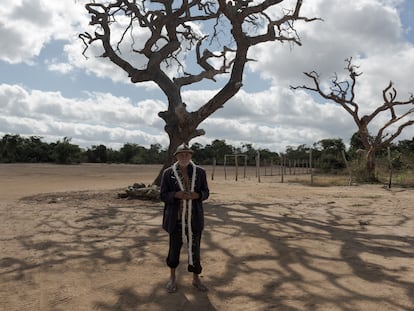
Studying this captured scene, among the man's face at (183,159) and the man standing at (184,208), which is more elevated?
the man's face at (183,159)

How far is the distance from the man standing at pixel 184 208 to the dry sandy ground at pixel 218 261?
31cm

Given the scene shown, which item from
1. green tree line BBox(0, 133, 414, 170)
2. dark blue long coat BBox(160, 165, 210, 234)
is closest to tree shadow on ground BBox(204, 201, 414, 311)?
dark blue long coat BBox(160, 165, 210, 234)

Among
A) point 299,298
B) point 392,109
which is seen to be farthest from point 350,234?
point 392,109

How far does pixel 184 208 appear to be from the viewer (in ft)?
13.7

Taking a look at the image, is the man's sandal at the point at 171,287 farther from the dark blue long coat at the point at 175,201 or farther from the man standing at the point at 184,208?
the dark blue long coat at the point at 175,201

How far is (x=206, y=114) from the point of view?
37.0 feet

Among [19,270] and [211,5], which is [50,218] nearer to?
[19,270]

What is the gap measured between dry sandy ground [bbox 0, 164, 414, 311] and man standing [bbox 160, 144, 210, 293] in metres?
0.31

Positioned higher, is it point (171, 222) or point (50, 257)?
point (171, 222)

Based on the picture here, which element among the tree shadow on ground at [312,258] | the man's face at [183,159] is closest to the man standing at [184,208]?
the man's face at [183,159]

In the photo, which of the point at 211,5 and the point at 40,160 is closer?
the point at 211,5

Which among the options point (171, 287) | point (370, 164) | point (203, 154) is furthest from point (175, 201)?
point (203, 154)

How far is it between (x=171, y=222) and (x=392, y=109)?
17.9 m

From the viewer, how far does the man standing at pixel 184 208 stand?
4176mm
